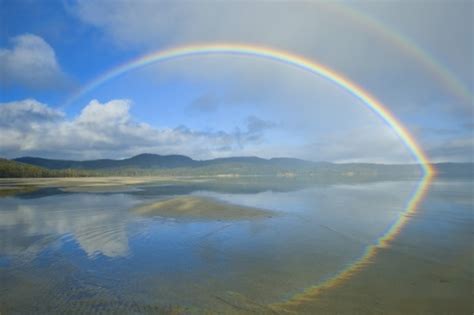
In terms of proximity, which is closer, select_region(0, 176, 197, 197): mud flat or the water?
the water

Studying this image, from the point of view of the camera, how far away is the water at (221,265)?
26.2ft

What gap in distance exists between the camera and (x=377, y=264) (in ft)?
37.9

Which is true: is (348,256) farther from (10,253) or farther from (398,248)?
(10,253)

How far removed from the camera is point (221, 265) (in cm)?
1117

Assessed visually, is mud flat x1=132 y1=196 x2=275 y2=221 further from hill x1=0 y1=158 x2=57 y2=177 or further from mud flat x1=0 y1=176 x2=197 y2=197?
hill x1=0 y1=158 x2=57 y2=177

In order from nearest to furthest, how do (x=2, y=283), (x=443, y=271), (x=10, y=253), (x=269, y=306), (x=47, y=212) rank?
(x=269, y=306) → (x=2, y=283) → (x=443, y=271) → (x=10, y=253) → (x=47, y=212)

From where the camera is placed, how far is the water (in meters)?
8.00

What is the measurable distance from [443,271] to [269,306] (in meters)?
7.69

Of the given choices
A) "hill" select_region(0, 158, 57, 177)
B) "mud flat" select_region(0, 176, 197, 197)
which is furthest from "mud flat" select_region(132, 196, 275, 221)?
"hill" select_region(0, 158, 57, 177)

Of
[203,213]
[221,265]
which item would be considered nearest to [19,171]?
[203,213]

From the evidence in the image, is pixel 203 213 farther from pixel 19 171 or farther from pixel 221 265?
pixel 19 171

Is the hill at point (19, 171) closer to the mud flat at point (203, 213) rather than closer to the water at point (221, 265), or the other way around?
the water at point (221, 265)

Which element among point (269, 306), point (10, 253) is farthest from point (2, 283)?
point (269, 306)

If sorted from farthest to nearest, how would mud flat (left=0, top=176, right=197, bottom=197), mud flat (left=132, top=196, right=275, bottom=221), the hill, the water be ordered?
the hill, mud flat (left=0, top=176, right=197, bottom=197), mud flat (left=132, top=196, right=275, bottom=221), the water
